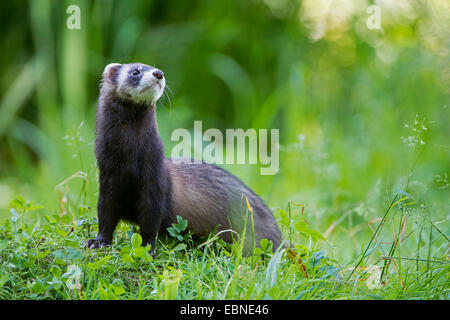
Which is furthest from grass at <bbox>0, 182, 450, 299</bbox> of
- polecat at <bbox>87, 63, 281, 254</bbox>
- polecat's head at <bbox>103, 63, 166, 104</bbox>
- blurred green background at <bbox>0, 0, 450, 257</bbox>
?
blurred green background at <bbox>0, 0, 450, 257</bbox>

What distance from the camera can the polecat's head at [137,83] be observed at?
3.19 meters

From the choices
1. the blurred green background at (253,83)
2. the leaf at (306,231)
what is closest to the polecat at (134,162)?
the leaf at (306,231)

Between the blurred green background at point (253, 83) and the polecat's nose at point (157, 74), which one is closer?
the polecat's nose at point (157, 74)

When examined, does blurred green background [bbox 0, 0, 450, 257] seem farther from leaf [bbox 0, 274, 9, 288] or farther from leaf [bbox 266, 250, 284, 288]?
leaf [bbox 0, 274, 9, 288]

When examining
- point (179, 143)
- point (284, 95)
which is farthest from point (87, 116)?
point (284, 95)

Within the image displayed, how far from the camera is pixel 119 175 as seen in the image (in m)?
3.29

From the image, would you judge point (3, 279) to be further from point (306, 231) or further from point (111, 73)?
point (306, 231)

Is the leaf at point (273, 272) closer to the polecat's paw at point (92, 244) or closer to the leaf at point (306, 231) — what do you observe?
the leaf at point (306, 231)

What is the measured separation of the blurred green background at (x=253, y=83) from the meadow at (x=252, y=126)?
0.08 ft

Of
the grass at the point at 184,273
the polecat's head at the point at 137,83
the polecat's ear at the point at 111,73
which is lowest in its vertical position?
the grass at the point at 184,273

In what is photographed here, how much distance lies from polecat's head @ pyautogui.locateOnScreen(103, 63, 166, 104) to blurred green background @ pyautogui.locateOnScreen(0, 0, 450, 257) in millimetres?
1987

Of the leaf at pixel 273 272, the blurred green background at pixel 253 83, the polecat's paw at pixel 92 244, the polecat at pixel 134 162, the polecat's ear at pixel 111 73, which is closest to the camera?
the leaf at pixel 273 272

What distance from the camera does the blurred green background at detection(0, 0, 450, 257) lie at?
6055 millimetres

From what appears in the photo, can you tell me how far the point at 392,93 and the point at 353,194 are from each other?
1.42m
